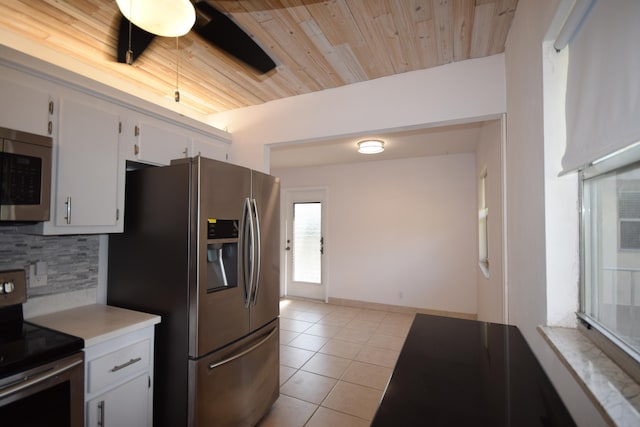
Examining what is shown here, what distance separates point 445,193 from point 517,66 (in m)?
3.06

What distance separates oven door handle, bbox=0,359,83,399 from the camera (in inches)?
43.4

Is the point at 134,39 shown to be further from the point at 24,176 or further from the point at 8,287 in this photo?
the point at 8,287

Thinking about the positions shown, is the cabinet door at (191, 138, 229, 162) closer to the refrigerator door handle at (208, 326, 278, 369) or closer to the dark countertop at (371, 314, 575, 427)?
the refrigerator door handle at (208, 326, 278, 369)

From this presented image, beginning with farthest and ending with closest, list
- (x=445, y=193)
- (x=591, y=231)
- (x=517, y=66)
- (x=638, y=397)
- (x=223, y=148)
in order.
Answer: (x=445, y=193) → (x=223, y=148) → (x=517, y=66) → (x=591, y=231) → (x=638, y=397)

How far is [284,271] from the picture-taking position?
18.6ft

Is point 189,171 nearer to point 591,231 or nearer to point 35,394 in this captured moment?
point 35,394

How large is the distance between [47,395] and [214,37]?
1.93 m

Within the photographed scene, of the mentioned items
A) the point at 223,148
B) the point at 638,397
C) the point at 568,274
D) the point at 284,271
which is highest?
the point at 223,148

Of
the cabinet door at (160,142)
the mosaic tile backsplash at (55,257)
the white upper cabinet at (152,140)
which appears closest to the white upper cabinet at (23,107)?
the white upper cabinet at (152,140)

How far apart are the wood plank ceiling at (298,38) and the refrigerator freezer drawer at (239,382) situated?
195 centimetres

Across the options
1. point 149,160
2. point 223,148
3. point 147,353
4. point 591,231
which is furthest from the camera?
point 223,148

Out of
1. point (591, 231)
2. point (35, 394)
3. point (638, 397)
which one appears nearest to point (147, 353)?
point (35, 394)

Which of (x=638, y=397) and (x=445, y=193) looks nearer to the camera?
(x=638, y=397)

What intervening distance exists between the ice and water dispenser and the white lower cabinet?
0.46 m
